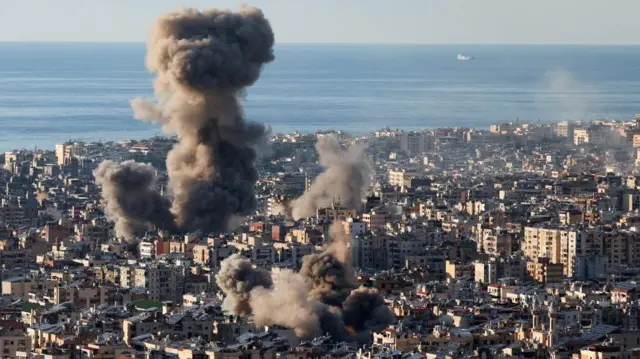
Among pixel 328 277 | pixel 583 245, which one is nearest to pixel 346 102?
pixel 583 245

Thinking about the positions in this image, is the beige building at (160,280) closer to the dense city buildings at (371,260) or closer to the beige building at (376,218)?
the dense city buildings at (371,260)

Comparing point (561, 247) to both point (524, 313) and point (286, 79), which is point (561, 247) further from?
point (286, 79)

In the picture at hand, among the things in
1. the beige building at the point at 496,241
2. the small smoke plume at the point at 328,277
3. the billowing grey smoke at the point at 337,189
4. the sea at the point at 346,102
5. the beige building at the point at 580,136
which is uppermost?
the sea at the point at 346,102

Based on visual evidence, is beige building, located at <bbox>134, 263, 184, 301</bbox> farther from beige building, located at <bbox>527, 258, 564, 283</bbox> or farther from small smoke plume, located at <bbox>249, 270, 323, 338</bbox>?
beige building, located at <bbox>527, 258, 564, 283</bbox>

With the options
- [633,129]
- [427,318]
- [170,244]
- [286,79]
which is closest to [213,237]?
[170,244]

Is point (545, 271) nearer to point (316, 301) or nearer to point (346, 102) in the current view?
point (316, 301)

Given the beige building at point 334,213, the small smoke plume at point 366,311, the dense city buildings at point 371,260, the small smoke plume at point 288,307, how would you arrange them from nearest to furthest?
the dense city buildings at point 371,260
the small smoke plume at point 288,307
the small smoke plume at point 366,311
the beige building at point 334,213

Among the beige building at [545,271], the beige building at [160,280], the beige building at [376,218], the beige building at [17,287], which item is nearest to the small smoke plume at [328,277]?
the beige building at [160,280]
